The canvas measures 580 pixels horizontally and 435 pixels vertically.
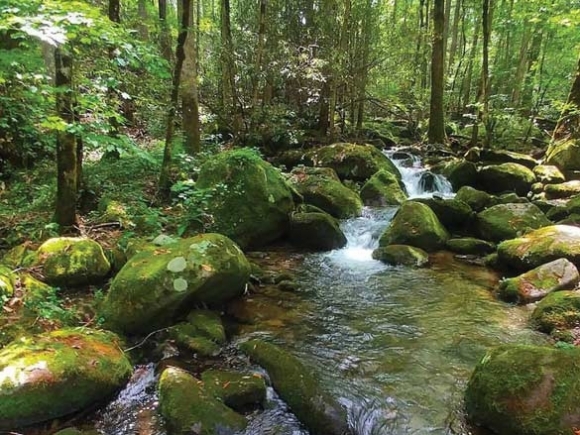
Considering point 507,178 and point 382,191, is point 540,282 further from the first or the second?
point 507,178

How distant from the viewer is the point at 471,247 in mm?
8070

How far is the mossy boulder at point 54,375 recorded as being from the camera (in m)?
3.54

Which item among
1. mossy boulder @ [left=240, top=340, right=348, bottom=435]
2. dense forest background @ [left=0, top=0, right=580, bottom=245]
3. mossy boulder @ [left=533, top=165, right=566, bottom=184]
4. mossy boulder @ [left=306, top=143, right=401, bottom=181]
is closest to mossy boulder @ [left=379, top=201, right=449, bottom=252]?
dense forest background @ [left=0, top=0, right=580, bottom=245]

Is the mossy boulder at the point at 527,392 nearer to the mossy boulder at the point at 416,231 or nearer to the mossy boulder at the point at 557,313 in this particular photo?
the mossy boulder at the point at 557,313

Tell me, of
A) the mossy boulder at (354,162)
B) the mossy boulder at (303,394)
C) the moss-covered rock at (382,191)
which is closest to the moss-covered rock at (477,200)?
the moss-covered rock at (382,191)

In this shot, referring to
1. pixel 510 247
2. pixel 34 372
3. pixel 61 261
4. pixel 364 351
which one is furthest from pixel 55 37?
pixel 510 247

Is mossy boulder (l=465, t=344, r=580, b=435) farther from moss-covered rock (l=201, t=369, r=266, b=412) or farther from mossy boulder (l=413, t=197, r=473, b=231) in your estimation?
mossy boulder (l=413, t=197, r=473, b=231)

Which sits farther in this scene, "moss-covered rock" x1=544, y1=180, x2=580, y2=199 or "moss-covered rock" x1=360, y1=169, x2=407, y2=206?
"moss-covered rock" x1=360, y1=169, x2=407, y2=206

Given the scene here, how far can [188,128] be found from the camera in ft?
32.0

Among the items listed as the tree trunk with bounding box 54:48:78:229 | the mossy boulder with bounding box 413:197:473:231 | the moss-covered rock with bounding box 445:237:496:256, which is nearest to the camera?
the tree trunk with bounding box 54:48:78:229

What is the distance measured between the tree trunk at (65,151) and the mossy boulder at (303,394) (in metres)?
3.43

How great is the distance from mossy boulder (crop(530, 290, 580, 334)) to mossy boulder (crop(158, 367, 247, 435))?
3670 millimetres

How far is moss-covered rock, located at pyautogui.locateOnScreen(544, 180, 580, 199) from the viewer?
10.5 m

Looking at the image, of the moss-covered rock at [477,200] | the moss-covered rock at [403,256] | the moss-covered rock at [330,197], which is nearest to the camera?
the moss-covered rock at [403,256]
